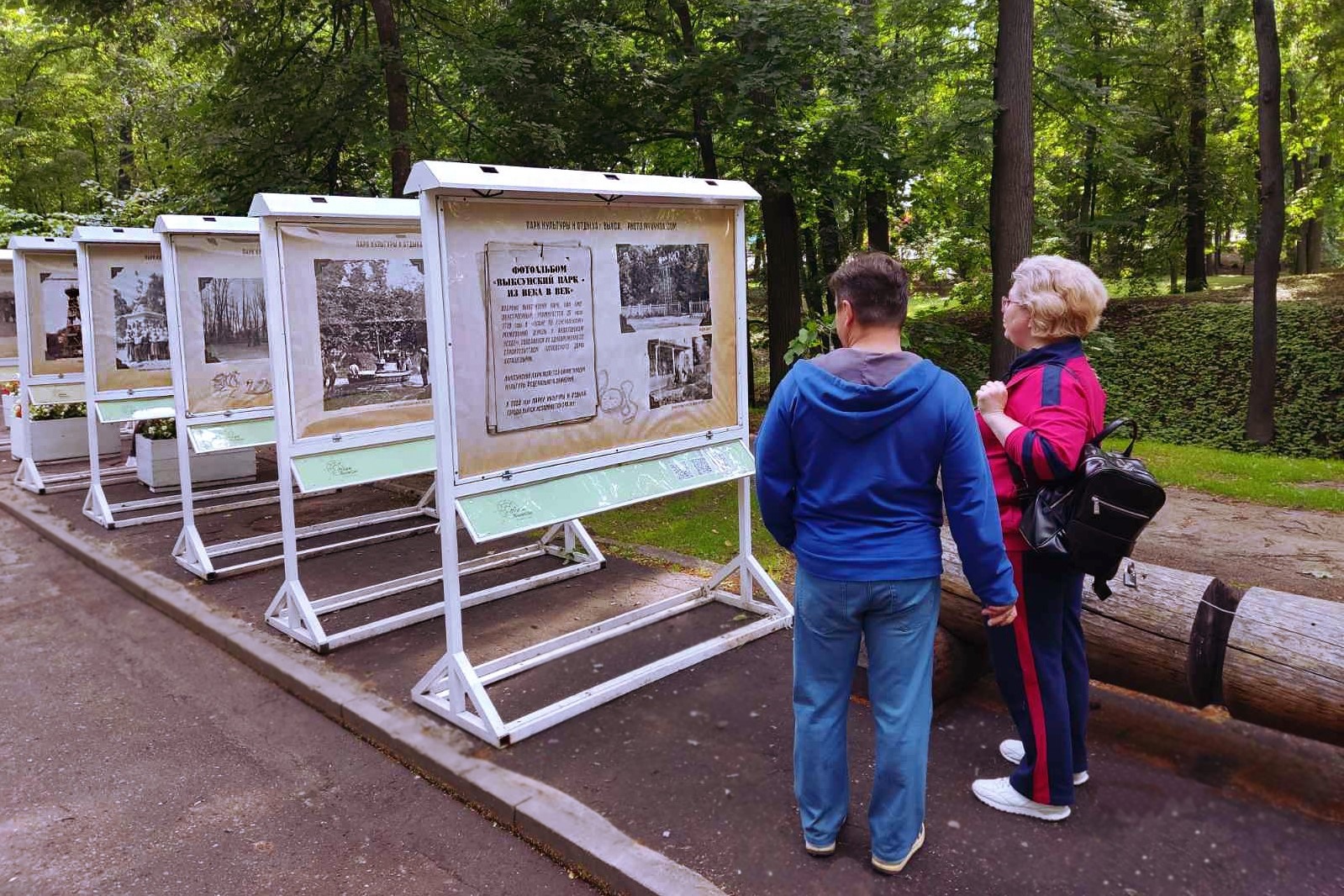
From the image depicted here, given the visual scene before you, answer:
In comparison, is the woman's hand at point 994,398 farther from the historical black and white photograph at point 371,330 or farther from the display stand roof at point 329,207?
the historical black and white photograph at point 371,330

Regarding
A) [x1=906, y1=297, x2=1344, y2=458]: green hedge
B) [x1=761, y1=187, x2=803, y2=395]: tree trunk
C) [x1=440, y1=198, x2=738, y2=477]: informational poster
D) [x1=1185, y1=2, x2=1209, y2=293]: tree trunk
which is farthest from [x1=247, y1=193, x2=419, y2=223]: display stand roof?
[x1=1185, y1=2, x2=1209, y2=293]: tree trunk

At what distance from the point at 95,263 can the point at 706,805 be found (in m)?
8.36

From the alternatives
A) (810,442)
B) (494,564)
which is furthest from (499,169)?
(494,564)

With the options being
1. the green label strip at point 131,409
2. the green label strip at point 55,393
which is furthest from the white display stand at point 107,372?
the green label strip at point 55,393

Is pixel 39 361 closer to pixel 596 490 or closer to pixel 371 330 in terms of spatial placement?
pixel 371 330

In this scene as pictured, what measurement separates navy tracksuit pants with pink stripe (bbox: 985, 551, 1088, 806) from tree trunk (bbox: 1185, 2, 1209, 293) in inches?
745

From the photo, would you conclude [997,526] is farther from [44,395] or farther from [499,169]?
[44,395]

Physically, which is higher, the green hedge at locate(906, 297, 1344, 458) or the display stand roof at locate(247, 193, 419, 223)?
the display stand roof at locate(247, 193, 419, 223)

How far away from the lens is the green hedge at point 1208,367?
41.4 feet

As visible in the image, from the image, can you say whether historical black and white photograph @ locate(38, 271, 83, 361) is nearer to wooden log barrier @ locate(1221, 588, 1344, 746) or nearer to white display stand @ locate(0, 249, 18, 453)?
white display stand @ locate(0, 249, 18, 453)

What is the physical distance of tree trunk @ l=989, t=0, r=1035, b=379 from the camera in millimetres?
9203

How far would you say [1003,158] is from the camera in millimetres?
9461

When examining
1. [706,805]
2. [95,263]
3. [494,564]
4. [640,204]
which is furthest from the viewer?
[95,263]

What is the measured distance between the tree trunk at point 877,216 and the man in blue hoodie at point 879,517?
8.82 meters
